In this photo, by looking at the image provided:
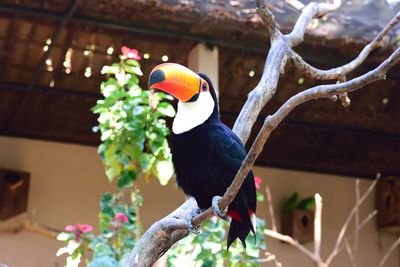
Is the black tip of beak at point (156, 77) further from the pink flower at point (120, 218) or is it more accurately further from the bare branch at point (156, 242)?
the pink flower at point (120, 218)

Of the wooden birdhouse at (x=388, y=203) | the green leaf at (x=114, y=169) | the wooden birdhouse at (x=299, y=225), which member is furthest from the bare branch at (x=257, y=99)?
the wooden birdhouse at (x=388, y=203)

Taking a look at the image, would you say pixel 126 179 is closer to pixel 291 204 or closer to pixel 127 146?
pixel 127 146

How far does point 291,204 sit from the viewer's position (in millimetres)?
4797

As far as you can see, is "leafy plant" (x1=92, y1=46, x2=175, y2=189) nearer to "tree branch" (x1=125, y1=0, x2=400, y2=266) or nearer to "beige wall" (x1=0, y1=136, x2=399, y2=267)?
"tree branch" (x1=125, y1=0, x2=400, y2=266)

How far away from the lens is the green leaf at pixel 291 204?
4.78m

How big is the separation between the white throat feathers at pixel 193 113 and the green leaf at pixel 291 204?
2.80 m

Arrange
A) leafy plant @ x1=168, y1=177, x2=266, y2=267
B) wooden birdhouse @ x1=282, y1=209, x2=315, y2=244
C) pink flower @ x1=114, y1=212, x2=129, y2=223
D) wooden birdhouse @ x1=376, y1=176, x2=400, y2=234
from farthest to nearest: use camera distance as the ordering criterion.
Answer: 1. wooden birdhouse @ x1=376, y1=176, x2=400, y2=234
2. wooden birdhouse @ x1=282, y1=209, x2=315, y2=244
3. leafy plant @ x1=168, y1=177, x2=266, y2=267
4. pink flower @ x1=114, y1=212, x2=129, y2=223

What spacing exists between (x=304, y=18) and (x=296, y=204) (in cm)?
232

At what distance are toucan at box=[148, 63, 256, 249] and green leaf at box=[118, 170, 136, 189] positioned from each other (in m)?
0.89

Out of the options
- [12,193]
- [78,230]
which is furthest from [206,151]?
[12,193]

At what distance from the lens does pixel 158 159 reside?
3006 mm

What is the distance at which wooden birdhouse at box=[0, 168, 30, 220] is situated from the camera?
13.6 ft

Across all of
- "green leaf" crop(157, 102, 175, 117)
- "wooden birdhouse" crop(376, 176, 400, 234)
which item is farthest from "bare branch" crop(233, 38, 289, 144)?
"wooden birdhouse" crop(376, 176, 400, 234)

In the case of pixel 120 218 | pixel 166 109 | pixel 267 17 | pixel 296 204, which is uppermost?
pixel 267 17
